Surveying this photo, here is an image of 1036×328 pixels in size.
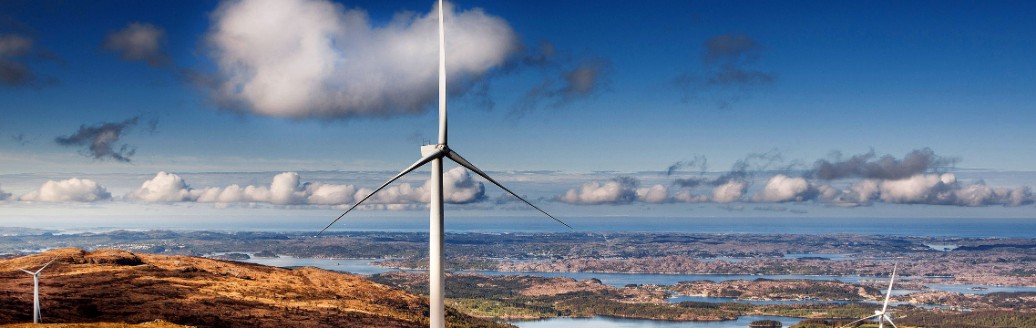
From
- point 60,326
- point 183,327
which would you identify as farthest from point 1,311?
point 60,326

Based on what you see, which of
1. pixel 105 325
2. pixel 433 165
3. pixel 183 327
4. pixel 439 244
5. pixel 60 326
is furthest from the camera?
A: pixel 183 327

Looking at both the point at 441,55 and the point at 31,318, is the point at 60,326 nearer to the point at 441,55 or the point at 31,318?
the point at 31,318

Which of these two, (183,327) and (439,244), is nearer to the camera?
(439,244)

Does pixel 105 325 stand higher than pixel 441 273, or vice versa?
pixel 441 273

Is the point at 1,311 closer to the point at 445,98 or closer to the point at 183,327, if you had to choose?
the point at 183,327

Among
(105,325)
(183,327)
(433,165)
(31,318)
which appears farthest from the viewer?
(31,318)

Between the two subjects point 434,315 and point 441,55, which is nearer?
point 434,315

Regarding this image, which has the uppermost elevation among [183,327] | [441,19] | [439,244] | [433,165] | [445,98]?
[441,19]

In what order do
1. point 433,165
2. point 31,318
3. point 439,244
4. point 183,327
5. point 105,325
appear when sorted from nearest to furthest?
point 439,244 < point 433,165 < point 105,325 < point 183,327 < point 31,318

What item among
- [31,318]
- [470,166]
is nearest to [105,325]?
[31,318]
